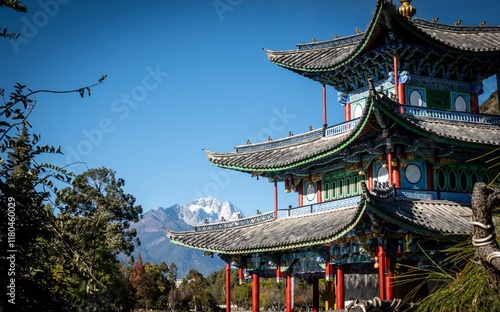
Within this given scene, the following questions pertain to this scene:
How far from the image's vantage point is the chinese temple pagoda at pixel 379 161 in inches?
742

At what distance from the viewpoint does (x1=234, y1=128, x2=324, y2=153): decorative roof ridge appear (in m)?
24.8

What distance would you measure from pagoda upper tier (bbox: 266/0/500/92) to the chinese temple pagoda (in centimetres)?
4

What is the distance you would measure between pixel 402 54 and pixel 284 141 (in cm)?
635

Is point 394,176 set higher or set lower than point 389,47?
lower

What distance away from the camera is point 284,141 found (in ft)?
85.8

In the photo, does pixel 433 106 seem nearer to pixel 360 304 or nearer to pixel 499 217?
pixel 360 304

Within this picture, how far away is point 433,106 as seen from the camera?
22.6m

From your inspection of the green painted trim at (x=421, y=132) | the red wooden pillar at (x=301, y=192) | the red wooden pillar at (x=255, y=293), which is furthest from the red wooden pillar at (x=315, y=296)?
the green painted trim at (x=421, y=132)

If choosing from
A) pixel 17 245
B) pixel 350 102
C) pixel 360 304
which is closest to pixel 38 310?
pixel 17 245

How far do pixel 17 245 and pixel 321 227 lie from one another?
15359 millimetres

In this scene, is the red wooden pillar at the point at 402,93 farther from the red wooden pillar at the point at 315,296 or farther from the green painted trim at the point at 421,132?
the red wooden pillar at the point at 315,296

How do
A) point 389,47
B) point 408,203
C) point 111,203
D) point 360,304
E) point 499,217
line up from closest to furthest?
point 499,217
point 360,304
point 408,203
point 389,47
point 111,203

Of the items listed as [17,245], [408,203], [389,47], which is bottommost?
[17,245]

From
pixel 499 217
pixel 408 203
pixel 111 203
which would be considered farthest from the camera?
pixel 111 203
